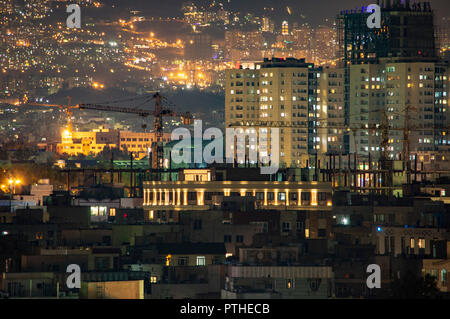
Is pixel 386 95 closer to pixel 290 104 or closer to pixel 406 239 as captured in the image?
pixel 290 104

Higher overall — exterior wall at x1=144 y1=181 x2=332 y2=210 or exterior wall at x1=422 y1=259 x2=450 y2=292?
exterior wall at x1=144 y1=181 x2=332 y2=210

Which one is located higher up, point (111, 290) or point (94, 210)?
point (94, 210)

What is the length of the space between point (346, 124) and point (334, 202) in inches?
4391

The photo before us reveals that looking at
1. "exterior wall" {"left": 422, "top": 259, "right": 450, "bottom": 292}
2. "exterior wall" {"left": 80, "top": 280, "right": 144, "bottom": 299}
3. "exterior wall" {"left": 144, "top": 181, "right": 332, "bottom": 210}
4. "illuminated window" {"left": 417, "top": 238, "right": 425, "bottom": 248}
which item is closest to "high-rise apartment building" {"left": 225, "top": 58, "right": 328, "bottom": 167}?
"exterior wall" {"left": 144, "top": 181, "right": 332, "bottom": 210}

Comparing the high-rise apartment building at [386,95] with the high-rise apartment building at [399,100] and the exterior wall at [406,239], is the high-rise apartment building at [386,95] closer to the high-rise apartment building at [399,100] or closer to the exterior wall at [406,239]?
the high-rise apartment building at [399,100]

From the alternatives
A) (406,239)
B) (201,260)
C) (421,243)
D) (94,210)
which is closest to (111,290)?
(201,260)

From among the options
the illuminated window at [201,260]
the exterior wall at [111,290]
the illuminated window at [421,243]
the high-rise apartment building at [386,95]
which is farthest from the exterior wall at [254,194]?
the high-rise apartment building at [386,95]

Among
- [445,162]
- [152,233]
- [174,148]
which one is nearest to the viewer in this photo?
[152,233]

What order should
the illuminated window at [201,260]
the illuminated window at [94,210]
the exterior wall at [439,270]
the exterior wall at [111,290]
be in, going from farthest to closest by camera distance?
the illuminated window at [94,210] → the illuminated window at [201,260] → the exterior wall at [439,270] → the exterior wall at [111,290]

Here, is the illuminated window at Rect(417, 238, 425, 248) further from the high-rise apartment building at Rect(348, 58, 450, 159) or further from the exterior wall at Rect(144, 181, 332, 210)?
the high-rise apartment building at Rect(348, 58, 450, 159)

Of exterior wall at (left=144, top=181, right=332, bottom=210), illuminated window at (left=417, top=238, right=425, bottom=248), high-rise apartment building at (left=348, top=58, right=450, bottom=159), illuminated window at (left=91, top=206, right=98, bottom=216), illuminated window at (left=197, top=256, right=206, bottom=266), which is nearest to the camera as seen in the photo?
illuminated window at (left=197, top=256, right=206, bottom=266)
